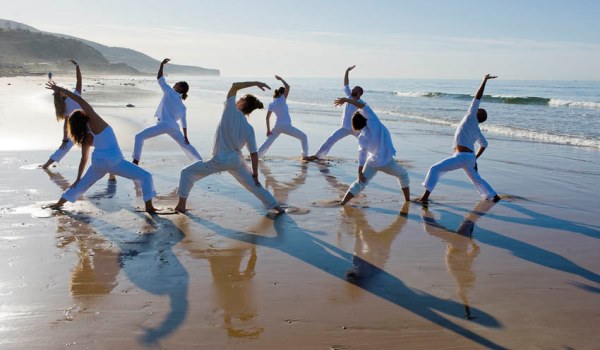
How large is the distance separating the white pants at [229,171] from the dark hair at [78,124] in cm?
133

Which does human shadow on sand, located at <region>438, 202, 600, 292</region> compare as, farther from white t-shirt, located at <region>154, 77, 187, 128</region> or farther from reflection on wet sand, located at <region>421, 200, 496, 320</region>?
white t-shirt, located at <region>154, 77, 187, 128</region>

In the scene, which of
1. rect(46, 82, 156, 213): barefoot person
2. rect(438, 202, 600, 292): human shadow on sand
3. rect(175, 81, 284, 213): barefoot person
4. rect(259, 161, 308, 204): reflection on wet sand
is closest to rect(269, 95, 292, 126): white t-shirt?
rect(259, 161, 308, 204): reflection on wet sand

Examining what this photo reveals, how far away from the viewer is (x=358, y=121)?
7.03 m

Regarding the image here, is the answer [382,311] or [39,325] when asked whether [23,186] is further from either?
[382,311]

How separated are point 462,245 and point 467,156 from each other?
2.32 m

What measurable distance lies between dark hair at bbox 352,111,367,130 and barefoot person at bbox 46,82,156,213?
283 cm

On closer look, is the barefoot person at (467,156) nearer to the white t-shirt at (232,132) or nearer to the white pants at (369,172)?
the white pants at (369,172)

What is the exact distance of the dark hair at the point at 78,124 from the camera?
6285 millimetres

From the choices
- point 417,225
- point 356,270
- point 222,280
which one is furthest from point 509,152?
point 222,280

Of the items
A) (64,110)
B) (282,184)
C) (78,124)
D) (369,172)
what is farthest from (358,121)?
(64,110)

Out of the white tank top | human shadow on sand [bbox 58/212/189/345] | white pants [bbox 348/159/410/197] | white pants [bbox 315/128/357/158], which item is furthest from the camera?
white pants [bbox 315/128/357/158]

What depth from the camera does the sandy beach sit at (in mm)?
3652

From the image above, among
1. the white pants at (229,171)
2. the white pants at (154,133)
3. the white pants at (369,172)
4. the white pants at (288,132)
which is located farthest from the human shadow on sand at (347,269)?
the white pants at (288,132)

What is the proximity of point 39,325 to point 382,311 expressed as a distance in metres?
2.53
